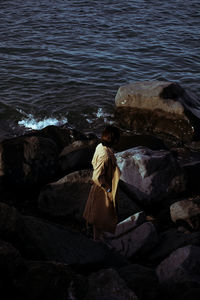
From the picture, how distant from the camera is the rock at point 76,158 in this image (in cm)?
864

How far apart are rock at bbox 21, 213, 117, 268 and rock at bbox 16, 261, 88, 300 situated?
32.2 inches

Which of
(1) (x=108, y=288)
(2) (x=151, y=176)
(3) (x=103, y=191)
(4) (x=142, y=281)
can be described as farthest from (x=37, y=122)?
(1) (x=108, y=288)

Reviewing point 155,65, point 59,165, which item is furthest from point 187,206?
point 155,65

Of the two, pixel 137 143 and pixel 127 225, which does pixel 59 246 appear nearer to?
pixel 127 225

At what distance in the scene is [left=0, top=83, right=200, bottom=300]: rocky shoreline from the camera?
4402mm

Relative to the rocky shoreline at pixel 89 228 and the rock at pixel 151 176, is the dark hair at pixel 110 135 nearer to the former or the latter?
the rocky shoreline at pixel 89 228

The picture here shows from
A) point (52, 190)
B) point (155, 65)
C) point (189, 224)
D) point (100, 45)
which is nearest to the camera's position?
point (189, 224)

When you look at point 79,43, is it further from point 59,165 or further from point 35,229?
point 35,229

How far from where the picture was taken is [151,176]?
7883 millimetres

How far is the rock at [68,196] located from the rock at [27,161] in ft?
2.22

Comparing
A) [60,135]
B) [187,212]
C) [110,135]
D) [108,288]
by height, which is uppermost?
[110,135]

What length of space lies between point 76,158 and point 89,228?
1.79 m

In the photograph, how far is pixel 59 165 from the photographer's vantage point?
8625 millimetres

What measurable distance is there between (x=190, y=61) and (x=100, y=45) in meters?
3.77
